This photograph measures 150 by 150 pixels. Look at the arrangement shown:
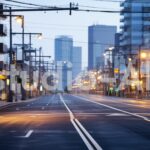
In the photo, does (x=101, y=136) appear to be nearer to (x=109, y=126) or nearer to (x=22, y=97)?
(x=109, y=126)

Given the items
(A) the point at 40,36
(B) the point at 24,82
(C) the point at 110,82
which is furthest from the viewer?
(C) the point at 110,82

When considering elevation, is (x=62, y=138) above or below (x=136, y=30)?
below

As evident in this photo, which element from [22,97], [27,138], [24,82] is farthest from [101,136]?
[24,82]

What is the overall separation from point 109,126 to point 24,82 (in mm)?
73194

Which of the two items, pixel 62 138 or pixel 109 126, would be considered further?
pixel 109 126

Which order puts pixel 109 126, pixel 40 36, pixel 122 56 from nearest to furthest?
pixel 109 126 < pixel 40 36 < pixel 122 56

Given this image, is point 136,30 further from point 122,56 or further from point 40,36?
point 40,36

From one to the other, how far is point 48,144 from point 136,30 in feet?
586

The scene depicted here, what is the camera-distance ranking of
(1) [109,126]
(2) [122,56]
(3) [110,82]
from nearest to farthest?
(1) [109,126] < (3) [110,82] < (2) [122,56]

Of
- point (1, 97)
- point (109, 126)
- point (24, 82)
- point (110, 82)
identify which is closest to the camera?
point (109, 126)

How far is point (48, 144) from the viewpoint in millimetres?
17844

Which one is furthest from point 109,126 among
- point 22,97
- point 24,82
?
point 24,82

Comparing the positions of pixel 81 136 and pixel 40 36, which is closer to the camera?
pixel 81 136

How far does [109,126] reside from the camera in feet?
84.1
